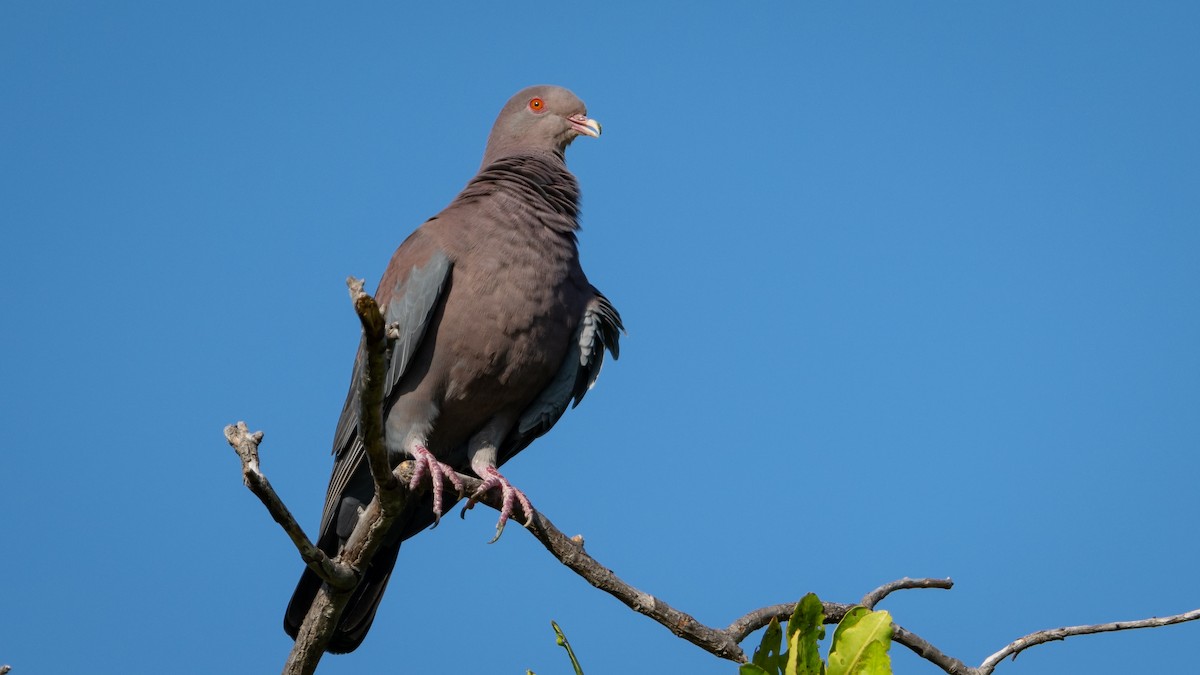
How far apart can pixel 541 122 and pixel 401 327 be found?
1.99 m

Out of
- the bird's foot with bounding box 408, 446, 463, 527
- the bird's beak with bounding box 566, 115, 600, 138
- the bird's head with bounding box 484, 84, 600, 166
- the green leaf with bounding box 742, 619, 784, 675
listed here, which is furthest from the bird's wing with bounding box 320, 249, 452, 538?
the green leaf with bounding box 742, 619, 784, 675

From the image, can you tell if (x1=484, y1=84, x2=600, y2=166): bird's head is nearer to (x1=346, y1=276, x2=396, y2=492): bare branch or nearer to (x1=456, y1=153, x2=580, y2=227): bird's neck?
(x1=456, y1=153, x2=580, y2=227): bird's neck

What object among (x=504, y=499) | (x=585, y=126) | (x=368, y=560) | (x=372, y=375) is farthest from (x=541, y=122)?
(x=372, y=375)

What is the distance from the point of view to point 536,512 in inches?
182

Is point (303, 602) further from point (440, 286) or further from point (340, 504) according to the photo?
point (440, 286)

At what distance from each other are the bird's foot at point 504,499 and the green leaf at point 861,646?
70.9 inches

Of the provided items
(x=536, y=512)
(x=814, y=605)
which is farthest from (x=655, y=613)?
(x=814, y=605)

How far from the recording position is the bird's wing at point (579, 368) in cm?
568

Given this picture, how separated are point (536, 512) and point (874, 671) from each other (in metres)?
1.89

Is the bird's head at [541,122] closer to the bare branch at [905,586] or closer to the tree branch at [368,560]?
the tree branch at [368,560]

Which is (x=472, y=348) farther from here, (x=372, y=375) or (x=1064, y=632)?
(x=1064, y=632)

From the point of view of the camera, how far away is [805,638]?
312 cm

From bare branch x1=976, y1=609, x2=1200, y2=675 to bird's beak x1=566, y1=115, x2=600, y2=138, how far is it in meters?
3.80

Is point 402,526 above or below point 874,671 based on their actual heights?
above
